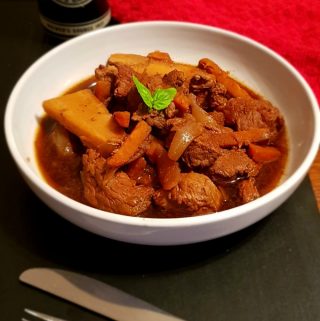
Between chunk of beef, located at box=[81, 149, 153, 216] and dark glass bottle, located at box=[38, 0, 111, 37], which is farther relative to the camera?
dark glass bottle, located at box=[38, 0, 111, 37]

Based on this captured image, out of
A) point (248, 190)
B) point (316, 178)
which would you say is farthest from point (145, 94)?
point (316, 178)

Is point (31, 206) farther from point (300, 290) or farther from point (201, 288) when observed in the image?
point (300, 290)

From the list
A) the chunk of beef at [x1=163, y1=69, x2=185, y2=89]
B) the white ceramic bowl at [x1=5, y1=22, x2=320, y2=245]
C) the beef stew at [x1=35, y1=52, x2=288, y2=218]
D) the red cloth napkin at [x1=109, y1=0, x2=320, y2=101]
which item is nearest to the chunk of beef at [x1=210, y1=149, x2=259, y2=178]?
the beef stew at [x1=35, y1=52, x2=288, y2=218]

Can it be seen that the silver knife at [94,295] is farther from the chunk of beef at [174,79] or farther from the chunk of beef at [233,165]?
the chunk of beef at [174,79]

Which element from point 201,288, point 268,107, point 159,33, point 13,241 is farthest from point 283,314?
point 159,33

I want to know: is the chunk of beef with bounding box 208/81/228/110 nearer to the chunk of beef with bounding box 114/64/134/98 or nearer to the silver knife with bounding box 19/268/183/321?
the chunk of beef with bounding box 114/64/134/98

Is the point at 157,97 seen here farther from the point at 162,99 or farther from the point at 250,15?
the point at 250,15
